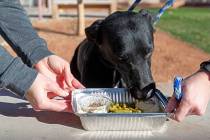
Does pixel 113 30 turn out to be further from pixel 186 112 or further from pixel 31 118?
pixel 186 112

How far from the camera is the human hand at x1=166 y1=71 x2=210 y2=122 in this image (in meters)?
1.77

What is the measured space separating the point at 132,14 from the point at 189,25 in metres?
11.9

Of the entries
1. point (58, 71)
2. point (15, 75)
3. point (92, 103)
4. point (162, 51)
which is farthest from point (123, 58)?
point (162, 51)

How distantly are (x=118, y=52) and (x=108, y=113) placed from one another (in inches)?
67.9

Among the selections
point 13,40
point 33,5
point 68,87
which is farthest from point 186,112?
point 33,5

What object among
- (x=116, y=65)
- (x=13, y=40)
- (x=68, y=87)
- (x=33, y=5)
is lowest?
(x=33, y=5)

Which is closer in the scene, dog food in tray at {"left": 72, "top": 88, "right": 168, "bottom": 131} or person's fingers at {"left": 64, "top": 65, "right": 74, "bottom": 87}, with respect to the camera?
dog food in tray at {"left": 72, "top": 88, "right": 168, "bottom": 131}

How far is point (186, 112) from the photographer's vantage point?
1.79 meters

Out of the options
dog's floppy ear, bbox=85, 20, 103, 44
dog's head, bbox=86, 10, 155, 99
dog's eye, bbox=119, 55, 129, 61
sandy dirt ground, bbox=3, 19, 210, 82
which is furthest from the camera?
sandy dirt ground, bbox=3, 19, 210, 82

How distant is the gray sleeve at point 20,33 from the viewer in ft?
7.21

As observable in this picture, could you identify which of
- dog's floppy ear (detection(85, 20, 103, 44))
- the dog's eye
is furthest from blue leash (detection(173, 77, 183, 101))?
dog's floppy ear (detection(85, 20, 103, 44))

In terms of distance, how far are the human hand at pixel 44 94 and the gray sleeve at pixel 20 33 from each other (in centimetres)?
32

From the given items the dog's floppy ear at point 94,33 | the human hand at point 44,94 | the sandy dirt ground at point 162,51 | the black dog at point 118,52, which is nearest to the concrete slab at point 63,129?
the human hand at point 44,94

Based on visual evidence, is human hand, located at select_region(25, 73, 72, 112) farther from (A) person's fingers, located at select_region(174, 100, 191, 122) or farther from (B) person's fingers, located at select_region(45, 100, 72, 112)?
(A) person's fingers, located at select_region(174, 100, 191, 122)
